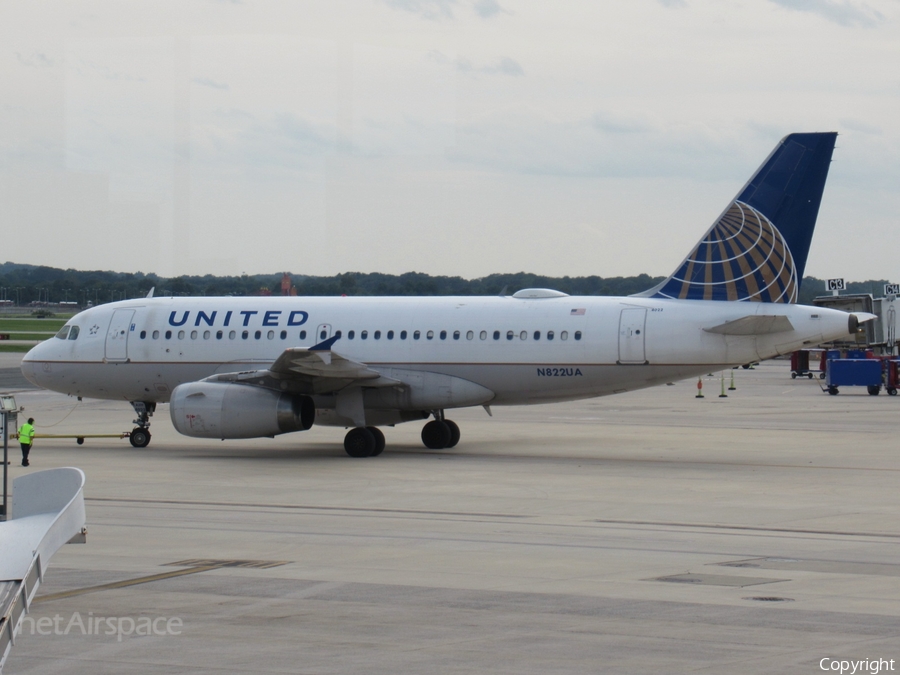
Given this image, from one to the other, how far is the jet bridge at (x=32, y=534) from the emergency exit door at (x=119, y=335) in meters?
20.9

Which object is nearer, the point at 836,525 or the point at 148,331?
the point at 836,525

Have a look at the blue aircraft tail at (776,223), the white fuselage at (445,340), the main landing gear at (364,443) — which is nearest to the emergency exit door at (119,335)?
the white fuselage at (445,340)

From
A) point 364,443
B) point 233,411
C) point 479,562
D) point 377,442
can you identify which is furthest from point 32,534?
point 377,442

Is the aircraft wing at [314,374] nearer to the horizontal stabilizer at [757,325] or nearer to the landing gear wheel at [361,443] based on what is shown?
the landing gear wheel at [361,443]

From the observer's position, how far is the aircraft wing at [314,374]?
25047 mm

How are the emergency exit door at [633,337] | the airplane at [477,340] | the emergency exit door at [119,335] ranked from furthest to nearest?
the emergency exit door at [119,335] → the emergency exit door at [633,337] → the airplane at [477,340]

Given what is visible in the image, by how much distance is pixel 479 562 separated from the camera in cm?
1390

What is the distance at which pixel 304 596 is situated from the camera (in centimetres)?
1195

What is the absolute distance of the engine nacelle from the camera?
84.1 feet

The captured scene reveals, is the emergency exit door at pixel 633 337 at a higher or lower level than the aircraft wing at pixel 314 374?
higher

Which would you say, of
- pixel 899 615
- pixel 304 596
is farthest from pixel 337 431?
pixel 899 615

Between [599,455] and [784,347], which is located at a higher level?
[784,347]

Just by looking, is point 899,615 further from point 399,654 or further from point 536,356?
point 536,356

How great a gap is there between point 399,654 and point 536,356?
17.2 metres
